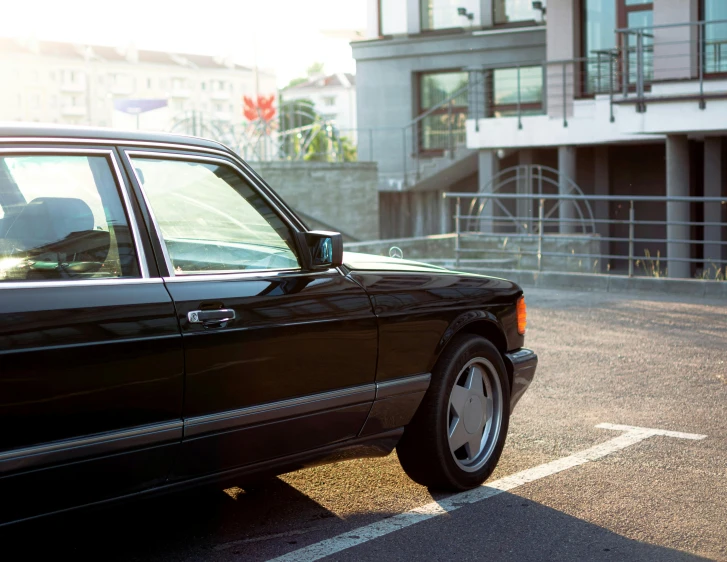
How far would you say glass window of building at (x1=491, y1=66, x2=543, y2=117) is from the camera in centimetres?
2955

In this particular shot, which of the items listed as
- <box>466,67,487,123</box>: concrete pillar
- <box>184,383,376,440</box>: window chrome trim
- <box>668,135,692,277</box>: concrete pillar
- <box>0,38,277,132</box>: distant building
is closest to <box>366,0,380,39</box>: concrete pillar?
<box>466,67,487,123</box>: concrete pillar

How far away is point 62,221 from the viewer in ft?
12.2

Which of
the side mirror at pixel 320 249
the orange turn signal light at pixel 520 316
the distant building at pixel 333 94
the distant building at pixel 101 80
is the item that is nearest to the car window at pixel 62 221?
the side mirror at pixel 320 249

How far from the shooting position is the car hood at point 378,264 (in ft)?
15.6

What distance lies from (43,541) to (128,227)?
56.2 inches

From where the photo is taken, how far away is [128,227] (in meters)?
3.83

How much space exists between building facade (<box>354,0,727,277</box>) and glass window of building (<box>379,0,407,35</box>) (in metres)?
0.07

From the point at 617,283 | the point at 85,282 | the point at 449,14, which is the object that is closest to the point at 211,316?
the point at 85,282

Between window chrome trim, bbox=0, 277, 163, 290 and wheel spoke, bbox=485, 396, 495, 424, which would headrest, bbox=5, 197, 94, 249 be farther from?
wheel spoke, bbox=485, 396, 495, 424

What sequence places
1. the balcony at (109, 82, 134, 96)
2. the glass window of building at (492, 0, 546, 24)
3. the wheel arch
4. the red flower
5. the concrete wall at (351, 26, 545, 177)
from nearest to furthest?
the wheel arch, the glass window of building at (492, 0, 546, 24), the concrete wall at (351, 26, 545, 177), the red flower, the balcony at (109, 82, 134, 96)

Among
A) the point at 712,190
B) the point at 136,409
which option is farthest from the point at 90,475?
the point at 712,190

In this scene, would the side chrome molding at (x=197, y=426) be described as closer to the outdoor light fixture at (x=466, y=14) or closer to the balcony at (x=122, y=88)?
the outdoor light fixture at (x=466, y=14)

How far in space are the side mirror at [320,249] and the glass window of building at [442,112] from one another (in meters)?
25.4

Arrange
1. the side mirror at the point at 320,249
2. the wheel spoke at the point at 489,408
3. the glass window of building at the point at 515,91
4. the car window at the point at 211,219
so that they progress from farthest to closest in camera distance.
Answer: the glass window of building at the point at 515,91
the wheel spoke at the point at 489,408
the side mirror at the point at 320,249
the car window at the point at 211,219
